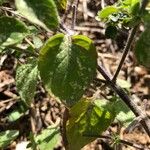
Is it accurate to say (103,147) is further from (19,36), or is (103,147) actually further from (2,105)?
(19,36)

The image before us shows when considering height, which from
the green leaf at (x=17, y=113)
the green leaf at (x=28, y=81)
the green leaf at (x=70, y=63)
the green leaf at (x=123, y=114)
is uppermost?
the green leaf at (x=70, y=63)

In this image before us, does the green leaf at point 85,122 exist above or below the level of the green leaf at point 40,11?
below

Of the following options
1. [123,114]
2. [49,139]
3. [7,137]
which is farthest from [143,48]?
[7,137]

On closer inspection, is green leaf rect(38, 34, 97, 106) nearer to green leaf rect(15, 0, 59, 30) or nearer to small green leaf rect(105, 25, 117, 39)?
green leaf rect(15, 0, 59, 30)

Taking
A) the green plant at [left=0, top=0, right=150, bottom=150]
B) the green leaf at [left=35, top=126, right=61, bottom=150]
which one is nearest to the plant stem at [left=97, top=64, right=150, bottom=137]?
the green plant at [left=0, top=0, right=150, bottom=150]

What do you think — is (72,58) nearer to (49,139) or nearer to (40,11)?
(40,11)

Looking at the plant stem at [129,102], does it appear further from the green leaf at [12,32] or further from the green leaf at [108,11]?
the green leaf at [12,32]

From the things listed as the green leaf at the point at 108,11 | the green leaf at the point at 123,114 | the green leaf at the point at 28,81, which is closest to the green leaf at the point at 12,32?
the green leaf at the point at 108,11
